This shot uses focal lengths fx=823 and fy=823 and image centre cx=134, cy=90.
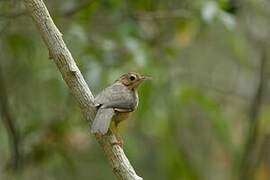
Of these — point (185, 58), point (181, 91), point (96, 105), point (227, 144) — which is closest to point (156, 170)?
point (185, 58)

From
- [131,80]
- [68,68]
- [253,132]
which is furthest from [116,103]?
[253,132]

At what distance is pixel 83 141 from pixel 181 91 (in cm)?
146

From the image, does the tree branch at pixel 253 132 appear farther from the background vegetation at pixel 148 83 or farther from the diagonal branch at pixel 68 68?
the diagonal branch at pixel 68 68

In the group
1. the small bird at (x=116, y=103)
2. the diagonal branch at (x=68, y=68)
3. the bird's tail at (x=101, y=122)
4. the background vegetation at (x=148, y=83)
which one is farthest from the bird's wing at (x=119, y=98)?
the background vegetation at (x=148, y=83)

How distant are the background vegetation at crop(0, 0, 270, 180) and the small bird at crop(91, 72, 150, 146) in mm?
1038

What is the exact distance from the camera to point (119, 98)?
4199 mm

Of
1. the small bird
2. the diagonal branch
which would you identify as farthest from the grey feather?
the diagonal branch

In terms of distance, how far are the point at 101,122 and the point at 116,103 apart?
0.46 metres

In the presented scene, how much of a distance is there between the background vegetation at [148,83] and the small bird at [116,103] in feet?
3.40

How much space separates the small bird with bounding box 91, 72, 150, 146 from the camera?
3.67 meters

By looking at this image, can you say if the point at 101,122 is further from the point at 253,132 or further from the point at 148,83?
the point at 253,132

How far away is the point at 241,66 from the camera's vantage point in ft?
25.5

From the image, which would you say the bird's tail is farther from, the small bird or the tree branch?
the tree branch

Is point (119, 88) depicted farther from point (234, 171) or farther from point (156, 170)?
point (156, 170)
